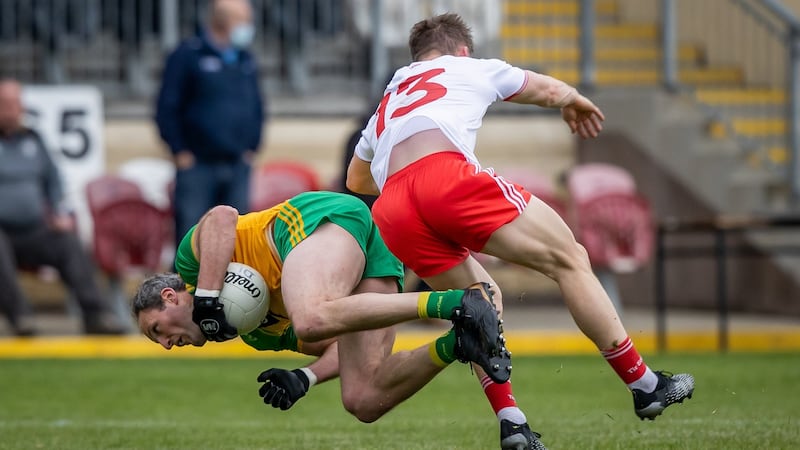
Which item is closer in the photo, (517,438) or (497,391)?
(517,438)

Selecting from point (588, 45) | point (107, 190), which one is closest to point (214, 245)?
point (107, 190)

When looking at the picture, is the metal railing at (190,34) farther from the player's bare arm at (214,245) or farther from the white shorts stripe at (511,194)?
the white shorts stripe at (511,194)

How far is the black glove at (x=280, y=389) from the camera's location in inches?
294

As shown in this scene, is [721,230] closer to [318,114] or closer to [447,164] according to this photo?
[318,114]

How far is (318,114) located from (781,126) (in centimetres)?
491

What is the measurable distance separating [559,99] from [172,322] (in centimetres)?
204

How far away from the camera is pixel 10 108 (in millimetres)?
14211

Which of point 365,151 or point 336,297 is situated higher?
point 365,151

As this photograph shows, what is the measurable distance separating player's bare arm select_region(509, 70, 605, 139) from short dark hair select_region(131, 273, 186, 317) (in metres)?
1.76

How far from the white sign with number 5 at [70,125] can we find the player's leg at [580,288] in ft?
32.3

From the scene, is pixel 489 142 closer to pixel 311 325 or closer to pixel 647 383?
pixel 647 383

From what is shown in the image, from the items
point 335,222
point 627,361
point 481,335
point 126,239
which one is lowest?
point 126,239

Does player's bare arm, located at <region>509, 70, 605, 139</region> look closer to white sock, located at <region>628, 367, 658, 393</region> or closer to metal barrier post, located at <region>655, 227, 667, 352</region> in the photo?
white sock, located at <region>628, 367, 658, 393</region>

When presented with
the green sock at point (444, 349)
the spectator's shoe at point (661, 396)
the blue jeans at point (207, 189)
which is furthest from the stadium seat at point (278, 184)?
the spectator's shoe at point (661, 396)
